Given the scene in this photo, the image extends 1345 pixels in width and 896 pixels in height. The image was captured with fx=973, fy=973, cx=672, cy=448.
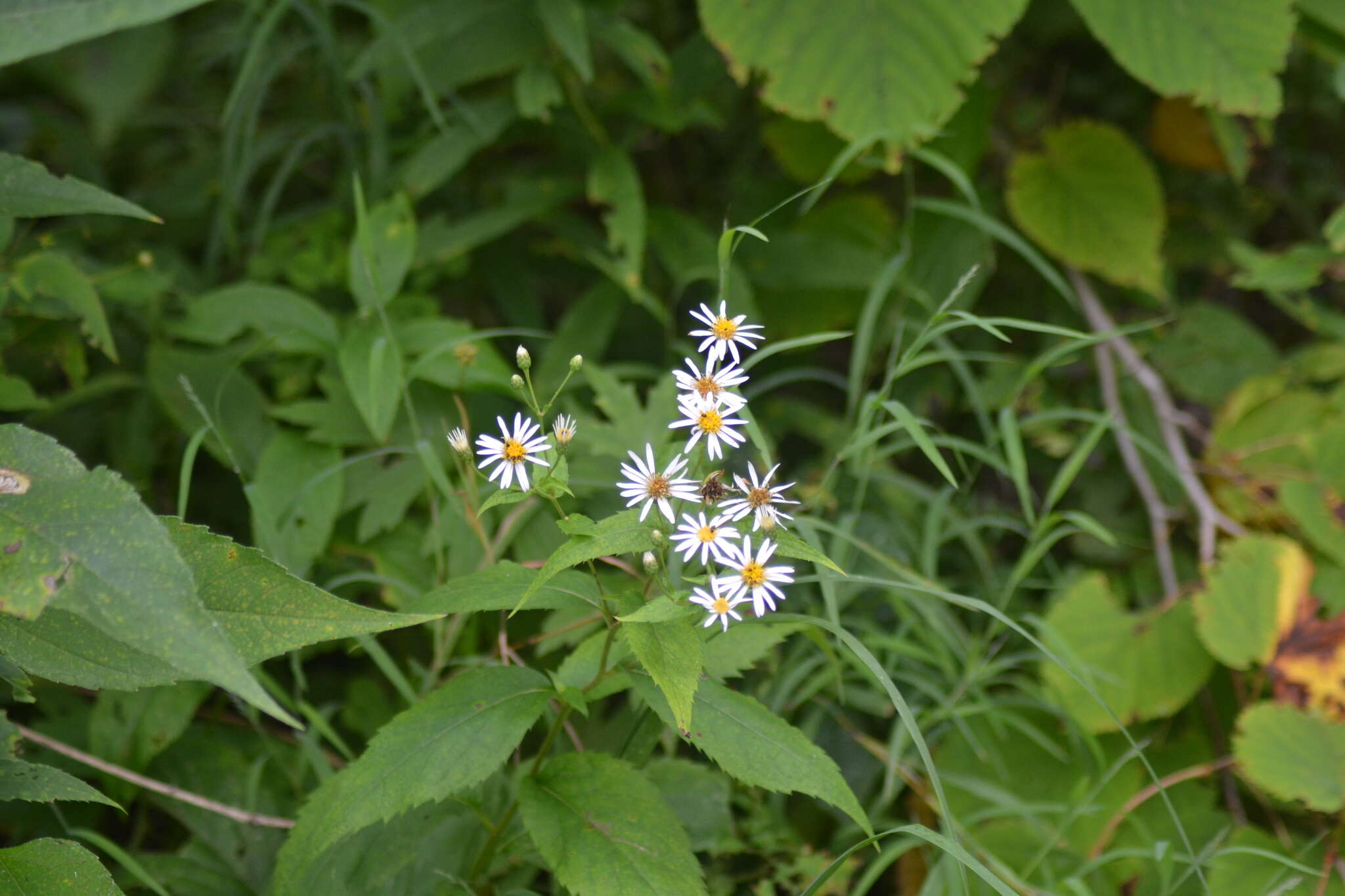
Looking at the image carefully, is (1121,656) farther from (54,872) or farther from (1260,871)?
(54,872)

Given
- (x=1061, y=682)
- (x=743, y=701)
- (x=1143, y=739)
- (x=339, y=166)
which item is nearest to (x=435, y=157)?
(x=339, y=166)

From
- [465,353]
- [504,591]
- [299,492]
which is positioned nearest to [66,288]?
[299,492]

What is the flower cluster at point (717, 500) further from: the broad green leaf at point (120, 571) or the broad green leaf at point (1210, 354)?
the broad green leaf at point (1210, 354)

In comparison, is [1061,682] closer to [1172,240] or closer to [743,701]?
[743,701]

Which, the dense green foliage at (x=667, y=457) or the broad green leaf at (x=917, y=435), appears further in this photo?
the broad green leaf at (x=917, y=435)

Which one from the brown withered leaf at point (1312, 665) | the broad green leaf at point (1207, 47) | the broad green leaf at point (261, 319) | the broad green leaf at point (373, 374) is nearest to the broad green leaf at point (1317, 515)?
the brown withered leaf at point (1312, 665)

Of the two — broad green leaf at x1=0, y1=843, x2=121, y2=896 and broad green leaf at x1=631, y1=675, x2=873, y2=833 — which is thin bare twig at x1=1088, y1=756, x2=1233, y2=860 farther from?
broad green leaf at x1=0, y1=843, x2=121, y2=896
